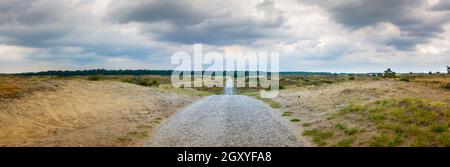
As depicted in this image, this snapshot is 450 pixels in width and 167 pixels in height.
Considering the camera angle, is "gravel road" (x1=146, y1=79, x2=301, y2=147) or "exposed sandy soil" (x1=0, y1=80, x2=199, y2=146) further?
"exposed sandy soil" (x1=0, y1=80, x2=199, y2=146)

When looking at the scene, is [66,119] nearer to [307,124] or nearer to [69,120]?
[69,120]

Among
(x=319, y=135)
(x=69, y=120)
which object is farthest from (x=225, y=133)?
(x=69, y=120)

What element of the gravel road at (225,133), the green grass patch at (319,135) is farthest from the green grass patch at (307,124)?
the green grass patch at (319,135)

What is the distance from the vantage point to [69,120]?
83.6 ft

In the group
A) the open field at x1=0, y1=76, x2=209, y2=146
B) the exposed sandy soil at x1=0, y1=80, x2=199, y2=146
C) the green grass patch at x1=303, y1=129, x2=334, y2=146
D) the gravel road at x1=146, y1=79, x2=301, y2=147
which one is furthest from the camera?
the open field at x1=0, y1=76, x2=209, y2=146

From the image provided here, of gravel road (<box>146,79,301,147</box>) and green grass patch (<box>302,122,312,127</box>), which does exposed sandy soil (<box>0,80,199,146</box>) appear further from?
green grass patch (<box>302,122,312,127</box>)

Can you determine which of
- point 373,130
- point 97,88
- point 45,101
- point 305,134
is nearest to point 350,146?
point 373,130

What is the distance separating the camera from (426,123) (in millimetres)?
18641

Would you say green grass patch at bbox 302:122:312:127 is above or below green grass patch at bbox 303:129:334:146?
below

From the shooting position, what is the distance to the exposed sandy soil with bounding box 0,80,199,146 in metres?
19.0

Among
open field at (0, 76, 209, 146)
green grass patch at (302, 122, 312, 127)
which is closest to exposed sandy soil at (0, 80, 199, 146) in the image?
open field at (0, 76, 209, 146)

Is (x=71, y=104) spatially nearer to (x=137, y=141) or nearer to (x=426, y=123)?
(x=137, y=141)
